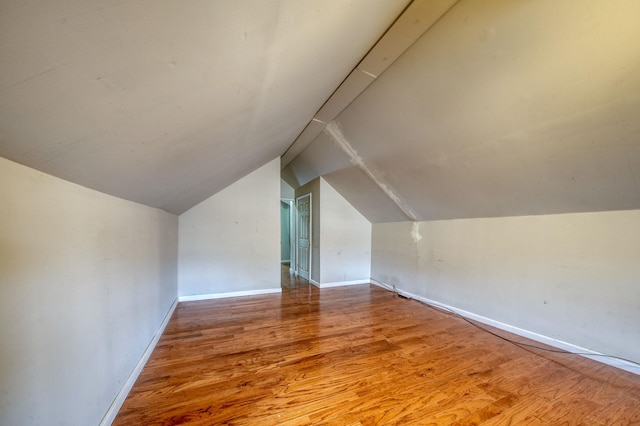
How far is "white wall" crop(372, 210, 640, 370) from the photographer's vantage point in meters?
2.13

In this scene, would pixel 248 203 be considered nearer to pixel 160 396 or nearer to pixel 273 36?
pixel 160 396

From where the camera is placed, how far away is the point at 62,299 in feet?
3.41

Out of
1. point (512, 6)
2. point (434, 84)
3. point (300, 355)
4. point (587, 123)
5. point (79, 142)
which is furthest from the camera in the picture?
point (300, 355)

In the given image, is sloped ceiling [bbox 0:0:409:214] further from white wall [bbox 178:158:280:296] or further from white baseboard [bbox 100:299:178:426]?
white wall [bbox 178:158:280:296]

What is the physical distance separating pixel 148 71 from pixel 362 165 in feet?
10.2

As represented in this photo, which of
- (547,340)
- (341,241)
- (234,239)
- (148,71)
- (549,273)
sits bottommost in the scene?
(547,340)

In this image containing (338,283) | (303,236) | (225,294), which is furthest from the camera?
(303,236)

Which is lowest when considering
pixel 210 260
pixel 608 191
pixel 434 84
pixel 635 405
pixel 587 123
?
pixel 635 405

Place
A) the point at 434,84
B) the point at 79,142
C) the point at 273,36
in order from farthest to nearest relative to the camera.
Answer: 1. the point at 434,84
2. the point at 273,36
3. the point at 79,142

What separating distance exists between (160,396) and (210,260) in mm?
2443

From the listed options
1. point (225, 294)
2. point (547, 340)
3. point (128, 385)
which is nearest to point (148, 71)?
point (128, 385)

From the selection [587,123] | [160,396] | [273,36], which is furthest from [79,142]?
[587,123]

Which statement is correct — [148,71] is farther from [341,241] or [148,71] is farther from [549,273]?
[341,241]

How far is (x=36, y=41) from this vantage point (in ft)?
1.55
